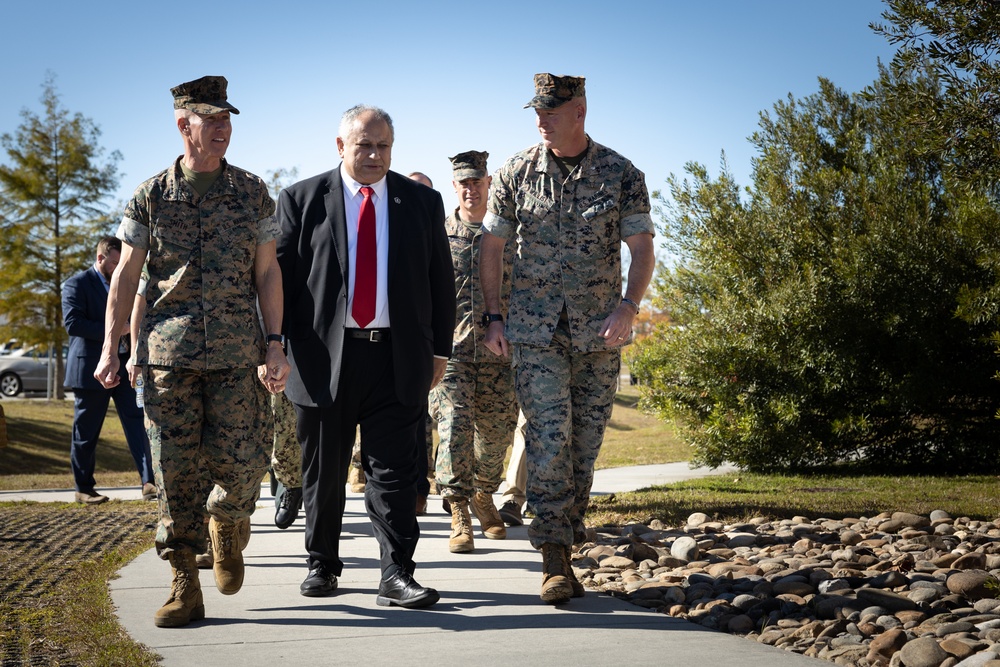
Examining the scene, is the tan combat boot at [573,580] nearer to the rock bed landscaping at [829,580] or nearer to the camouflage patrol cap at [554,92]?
the rock bed landscaping at [829,580]

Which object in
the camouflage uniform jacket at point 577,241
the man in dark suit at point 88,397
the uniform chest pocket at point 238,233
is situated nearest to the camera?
the uniform chest pocket at point 238,233

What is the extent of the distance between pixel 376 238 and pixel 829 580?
115 inches

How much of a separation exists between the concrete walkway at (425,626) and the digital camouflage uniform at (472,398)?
38.3 inches

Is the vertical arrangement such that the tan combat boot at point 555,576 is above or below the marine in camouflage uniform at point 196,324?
below

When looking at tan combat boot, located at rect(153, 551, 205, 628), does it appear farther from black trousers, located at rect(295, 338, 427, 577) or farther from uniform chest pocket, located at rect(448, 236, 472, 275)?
uniform chest pocket, located at rect(448, 236, 472, 275)

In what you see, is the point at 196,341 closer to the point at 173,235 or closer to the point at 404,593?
the point at 173,235

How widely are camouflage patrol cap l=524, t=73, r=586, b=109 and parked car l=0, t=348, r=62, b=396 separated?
1198 inches

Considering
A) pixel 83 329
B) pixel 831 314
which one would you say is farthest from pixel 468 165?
pixel 831 314

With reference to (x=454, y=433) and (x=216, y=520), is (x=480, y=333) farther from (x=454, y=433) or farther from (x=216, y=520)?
(x=216, y=520)

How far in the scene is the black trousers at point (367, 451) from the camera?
205 inches

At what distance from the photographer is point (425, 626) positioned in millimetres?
4648

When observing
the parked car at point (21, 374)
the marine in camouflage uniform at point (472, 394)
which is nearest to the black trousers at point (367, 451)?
the marine in camouflage uniform at point (472, 394)

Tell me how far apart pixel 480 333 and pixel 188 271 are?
2860 mm

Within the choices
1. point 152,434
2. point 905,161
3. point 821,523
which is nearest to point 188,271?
point 152,434
